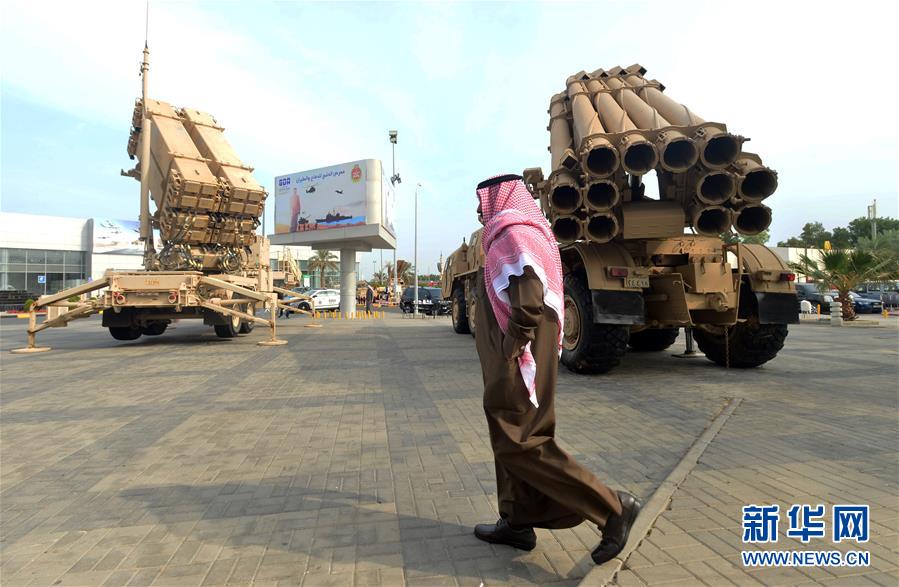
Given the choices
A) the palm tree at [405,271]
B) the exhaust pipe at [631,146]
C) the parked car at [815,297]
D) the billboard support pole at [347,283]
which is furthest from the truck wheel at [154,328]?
the palm tree at [405,271]

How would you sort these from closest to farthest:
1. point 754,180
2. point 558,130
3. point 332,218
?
point 754,180 → point 558,130 → point 332,218

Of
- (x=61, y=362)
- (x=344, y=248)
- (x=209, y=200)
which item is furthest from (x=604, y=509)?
(x=344, y=248)

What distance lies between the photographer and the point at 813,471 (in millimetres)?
3498

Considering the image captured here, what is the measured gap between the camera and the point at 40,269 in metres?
44.1

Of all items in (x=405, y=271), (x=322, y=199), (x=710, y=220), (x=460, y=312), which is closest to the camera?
(x=710, y=220)

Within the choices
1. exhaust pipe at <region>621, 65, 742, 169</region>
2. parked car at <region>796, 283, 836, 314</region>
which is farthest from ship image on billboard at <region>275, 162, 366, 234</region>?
parked car at <region>796, 283, 836, 314</region>

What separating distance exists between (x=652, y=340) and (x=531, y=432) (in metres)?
8.52

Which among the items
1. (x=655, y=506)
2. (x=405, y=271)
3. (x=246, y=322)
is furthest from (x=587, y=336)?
(x=405, y=271)

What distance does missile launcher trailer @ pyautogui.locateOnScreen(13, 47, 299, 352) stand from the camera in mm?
10609

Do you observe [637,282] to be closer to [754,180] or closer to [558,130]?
[754,180]

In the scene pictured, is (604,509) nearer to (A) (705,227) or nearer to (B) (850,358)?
(A) (705,227)

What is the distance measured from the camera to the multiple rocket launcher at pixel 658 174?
6.32 m

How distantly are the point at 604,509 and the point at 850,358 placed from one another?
9.22 meters

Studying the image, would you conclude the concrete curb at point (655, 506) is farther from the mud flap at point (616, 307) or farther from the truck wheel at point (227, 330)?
the truck wheel at point (227, 330)
